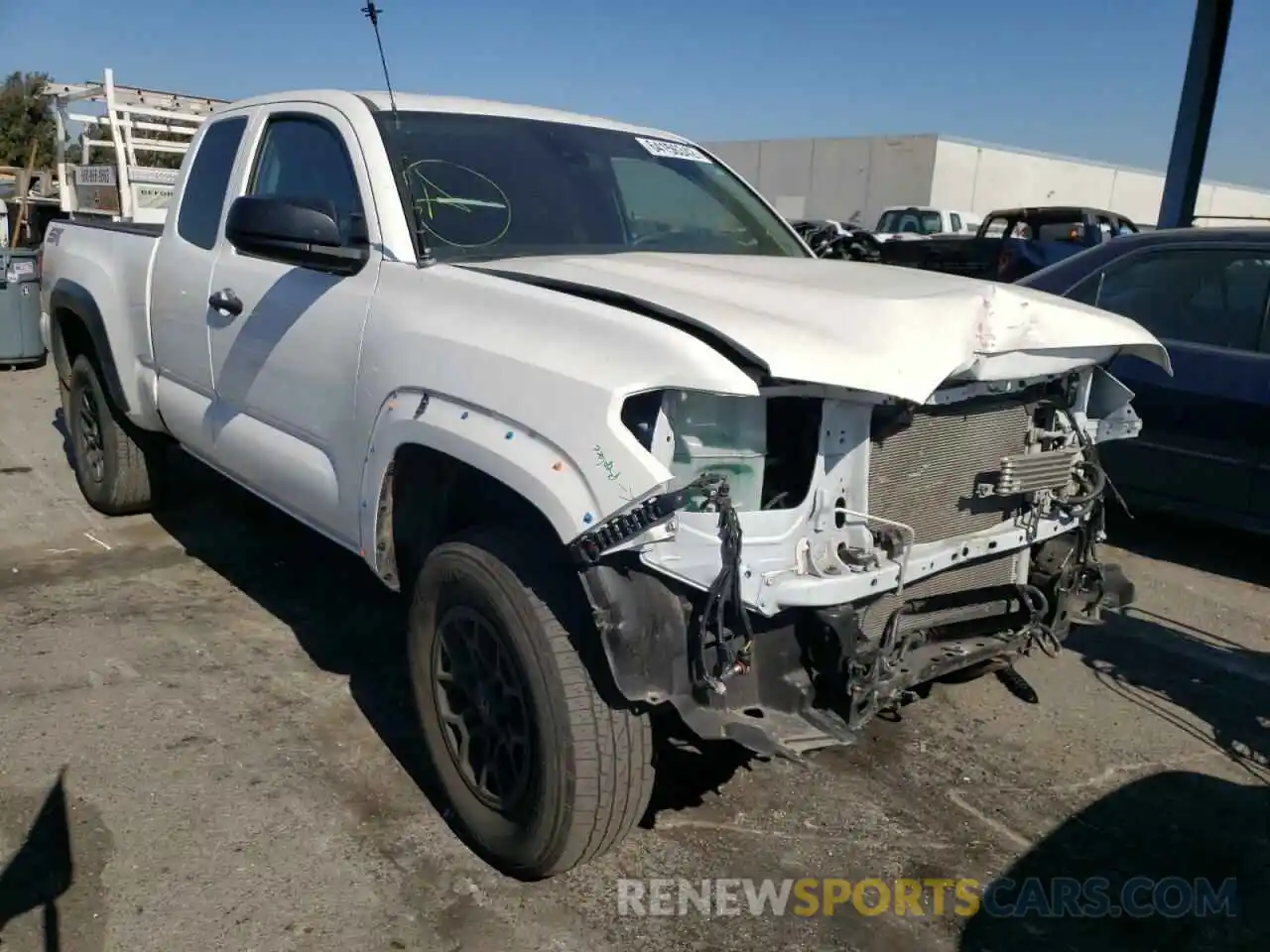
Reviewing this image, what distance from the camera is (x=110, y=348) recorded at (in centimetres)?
498

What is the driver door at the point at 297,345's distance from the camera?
3236mm

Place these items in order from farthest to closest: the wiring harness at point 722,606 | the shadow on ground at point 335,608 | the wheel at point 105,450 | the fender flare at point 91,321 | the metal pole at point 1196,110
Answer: the metal pole at point 1196,110, the wheel at point 105,450, the fender flare at point 91,321, the shadow on ground at point 335,608, the wiring harness at point 722,606

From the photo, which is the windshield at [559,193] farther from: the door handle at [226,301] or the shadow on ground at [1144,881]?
the shadow on ground at [1144,881]

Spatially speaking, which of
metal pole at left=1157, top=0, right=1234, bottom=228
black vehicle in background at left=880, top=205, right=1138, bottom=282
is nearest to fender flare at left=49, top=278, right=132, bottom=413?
black vehicle in background at left=880, top=205, right=1138, bottom=282

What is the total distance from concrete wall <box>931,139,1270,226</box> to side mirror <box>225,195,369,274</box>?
3136 centimetres

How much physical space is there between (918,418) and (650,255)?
1121mm

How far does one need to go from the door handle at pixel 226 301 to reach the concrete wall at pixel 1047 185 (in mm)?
31122

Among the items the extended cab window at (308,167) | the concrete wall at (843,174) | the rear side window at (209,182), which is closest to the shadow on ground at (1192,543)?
→ the extended cab window at (308,167)

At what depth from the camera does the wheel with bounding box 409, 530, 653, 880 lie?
250cm

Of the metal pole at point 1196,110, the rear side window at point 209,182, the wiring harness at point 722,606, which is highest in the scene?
the metal pole at point 1196,110

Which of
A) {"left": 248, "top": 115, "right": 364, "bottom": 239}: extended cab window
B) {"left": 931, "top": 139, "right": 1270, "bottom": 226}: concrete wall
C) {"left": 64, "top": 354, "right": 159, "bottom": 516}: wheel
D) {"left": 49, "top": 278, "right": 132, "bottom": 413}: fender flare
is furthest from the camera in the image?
{"left": 931, "top": 139, "right": 1270, "bottom": 226}: concrete wall

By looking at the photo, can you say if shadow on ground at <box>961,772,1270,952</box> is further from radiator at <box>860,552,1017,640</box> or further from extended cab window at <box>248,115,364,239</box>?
extended cab window at <box>248,115,364,239</box>

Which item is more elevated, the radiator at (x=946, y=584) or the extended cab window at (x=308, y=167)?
the extended cab window at (x=308, y=167)

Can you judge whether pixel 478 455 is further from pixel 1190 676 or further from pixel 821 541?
pixel 1190 676
